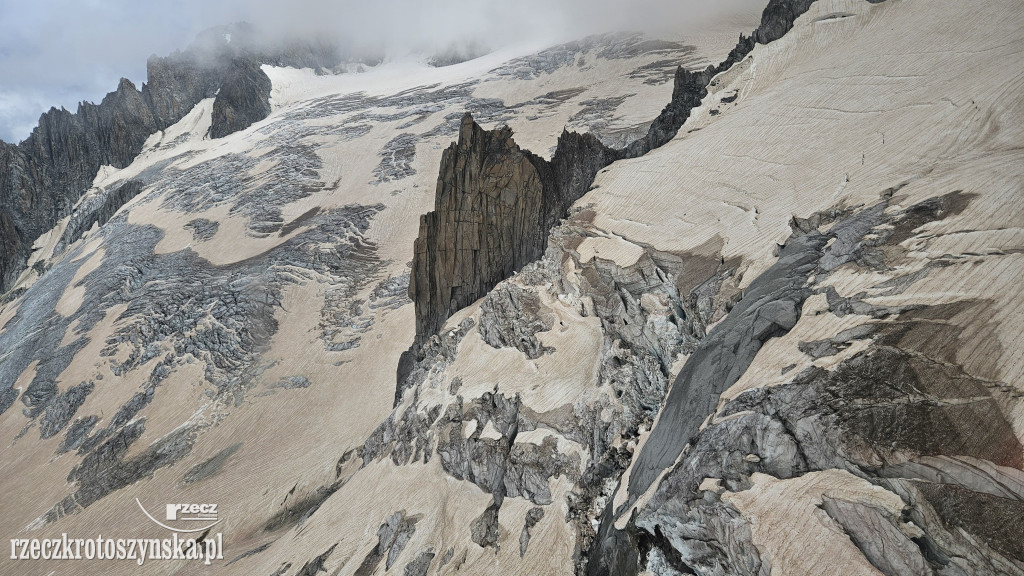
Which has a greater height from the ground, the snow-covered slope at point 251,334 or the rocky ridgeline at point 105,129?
the rocky ridgeline at point 105,129

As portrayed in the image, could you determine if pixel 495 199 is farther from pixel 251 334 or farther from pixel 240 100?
pixel 240 100

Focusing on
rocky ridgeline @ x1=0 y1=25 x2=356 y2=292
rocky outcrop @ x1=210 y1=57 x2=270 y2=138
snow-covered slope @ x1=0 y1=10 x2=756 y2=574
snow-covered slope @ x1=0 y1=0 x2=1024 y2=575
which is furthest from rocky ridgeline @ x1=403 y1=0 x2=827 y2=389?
rocky outcrop @ x1=210 y1=57 x2=270 y2=138

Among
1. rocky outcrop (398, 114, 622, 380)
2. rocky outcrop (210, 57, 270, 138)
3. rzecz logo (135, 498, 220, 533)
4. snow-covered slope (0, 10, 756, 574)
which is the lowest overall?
rzecz logo (135, 498, 220, 533)

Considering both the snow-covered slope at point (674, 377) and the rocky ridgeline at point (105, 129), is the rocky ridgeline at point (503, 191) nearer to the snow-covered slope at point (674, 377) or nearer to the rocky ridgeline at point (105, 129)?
the snow-covered slope at point (674, 377)

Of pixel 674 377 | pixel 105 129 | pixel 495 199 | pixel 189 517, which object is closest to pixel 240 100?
pixel 105 129

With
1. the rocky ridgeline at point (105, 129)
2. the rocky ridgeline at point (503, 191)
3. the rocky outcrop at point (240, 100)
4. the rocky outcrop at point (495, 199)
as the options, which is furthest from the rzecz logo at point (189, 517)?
the rocky outcrop at point (240, 100)

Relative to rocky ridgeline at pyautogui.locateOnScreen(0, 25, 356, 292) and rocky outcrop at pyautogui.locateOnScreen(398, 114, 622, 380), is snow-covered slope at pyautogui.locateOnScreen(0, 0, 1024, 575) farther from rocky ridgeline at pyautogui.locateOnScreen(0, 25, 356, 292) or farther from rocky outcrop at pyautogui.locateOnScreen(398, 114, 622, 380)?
rocky ridgeline at pyautogui.locateOnScreen(0, 25, 356, 292)
